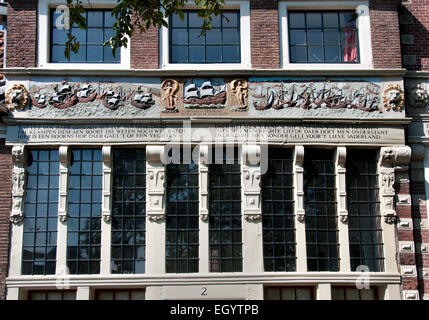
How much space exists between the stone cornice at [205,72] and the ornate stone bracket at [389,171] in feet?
6.63

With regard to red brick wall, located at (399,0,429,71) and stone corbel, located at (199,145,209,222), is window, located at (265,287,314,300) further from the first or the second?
red brick wall, located at (399,0,429,71)

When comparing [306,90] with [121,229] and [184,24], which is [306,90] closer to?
[184,24]

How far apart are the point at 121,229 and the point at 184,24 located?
5.59 m

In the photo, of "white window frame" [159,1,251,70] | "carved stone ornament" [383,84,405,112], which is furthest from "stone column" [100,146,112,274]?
"carved stone ornament" [383,84,405,112]

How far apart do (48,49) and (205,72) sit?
4.09m

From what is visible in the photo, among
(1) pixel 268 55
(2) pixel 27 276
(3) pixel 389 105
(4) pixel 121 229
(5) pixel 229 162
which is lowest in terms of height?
(2) pixel 27 276

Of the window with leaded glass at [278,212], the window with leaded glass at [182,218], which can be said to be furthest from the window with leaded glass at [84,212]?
the window with leaded glass at [278,212]

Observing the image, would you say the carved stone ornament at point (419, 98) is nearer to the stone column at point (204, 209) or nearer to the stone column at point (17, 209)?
the stone column at point (204, 209)

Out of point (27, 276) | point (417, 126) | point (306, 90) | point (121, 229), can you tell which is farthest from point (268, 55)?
point (27, 276)

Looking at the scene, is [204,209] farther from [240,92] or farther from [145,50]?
[145,50]

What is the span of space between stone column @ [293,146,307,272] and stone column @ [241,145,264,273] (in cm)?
90

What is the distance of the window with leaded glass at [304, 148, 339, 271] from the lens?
1702cm

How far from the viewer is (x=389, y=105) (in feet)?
58.2

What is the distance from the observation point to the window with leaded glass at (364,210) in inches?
675
